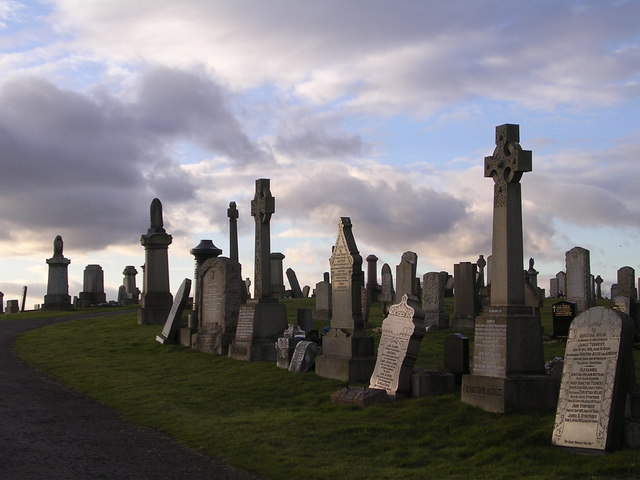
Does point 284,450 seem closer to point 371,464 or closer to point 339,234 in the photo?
point 371,464

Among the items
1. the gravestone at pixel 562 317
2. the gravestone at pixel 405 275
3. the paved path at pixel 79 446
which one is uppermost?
the gravestone at pixel 405 275

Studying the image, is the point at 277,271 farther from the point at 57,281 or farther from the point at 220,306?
the point at 220,306

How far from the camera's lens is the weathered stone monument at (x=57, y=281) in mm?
Answer: 38188

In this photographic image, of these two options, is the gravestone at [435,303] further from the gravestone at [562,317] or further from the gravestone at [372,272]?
the gravestone at [372,272]

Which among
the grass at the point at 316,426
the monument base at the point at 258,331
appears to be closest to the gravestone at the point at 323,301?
the monument base at the point at 258,331

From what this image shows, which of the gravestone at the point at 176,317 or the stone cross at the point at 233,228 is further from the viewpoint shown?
the stone cross at the point at 233,228

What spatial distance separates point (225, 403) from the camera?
1353 cm

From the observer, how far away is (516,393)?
11.3m

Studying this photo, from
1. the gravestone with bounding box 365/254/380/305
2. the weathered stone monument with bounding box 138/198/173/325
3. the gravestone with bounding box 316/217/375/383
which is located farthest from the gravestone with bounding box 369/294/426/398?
the gravestone with bounding box 365/254/380/305

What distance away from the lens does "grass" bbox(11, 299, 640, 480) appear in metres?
9.05

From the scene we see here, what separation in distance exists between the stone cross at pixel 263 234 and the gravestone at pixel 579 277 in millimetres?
11454

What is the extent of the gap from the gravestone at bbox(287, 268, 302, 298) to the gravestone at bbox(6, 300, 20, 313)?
14.4m

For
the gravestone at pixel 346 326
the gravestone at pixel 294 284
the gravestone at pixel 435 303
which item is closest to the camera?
the gravestone at pixel 346 326

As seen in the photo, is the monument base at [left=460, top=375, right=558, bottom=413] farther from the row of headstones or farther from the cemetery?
the row of headstones
